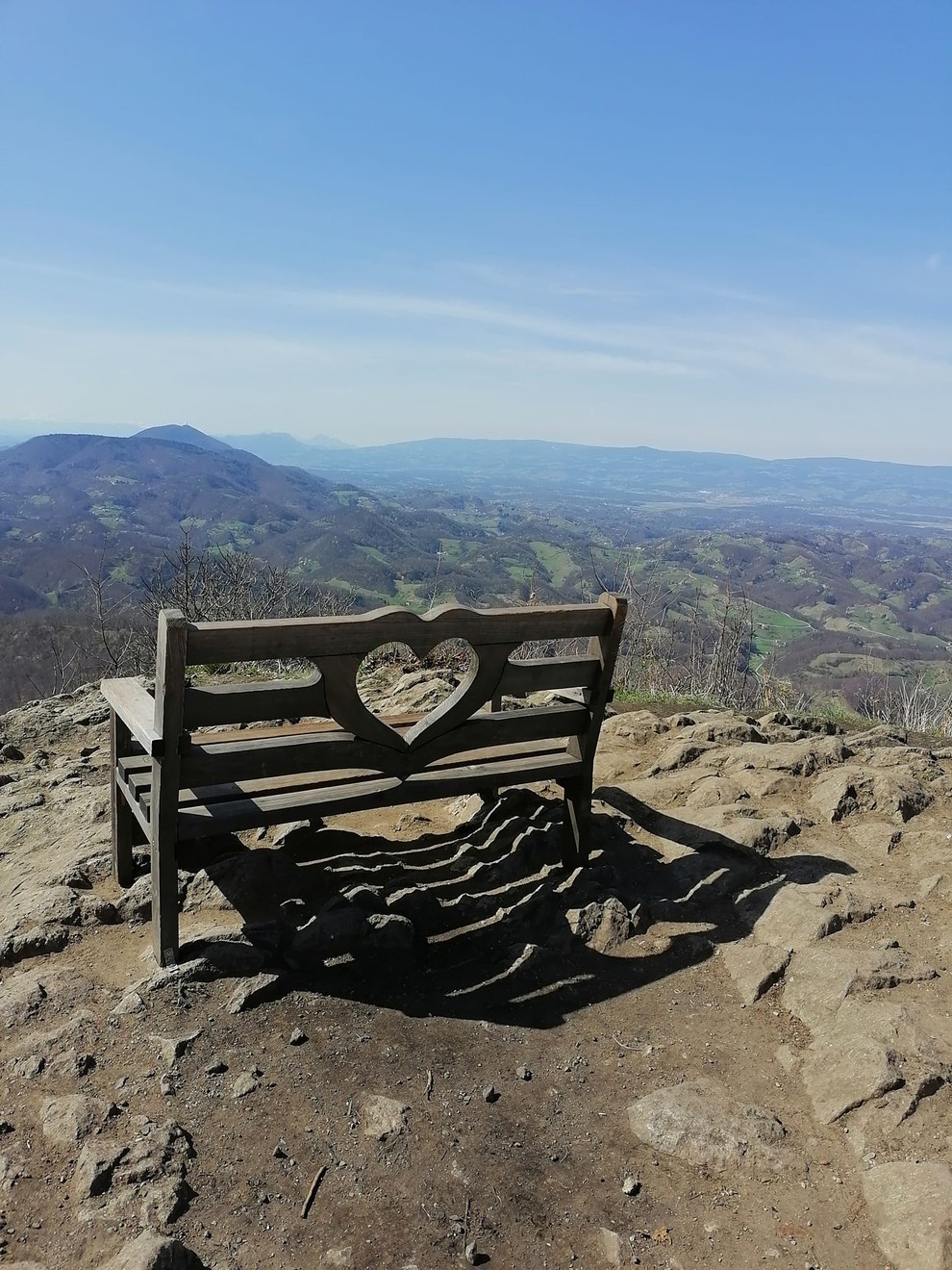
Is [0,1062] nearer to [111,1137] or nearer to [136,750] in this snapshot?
[111,1137]

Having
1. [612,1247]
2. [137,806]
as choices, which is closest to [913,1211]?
[612,1247]

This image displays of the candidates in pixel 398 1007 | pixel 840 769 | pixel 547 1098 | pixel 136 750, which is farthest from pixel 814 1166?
pixel 136 750

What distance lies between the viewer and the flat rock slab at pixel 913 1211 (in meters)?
2.33

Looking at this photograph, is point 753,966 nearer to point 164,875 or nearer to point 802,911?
point 802,911

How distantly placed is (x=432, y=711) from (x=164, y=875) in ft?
4.69

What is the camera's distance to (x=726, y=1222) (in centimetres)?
256

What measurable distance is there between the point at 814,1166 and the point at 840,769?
11.3ft

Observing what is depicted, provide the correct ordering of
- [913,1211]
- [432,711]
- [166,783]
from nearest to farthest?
[913,1211], [166,783], [432,711]

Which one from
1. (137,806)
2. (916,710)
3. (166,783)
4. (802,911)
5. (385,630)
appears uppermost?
(385,630)

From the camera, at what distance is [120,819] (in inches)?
176

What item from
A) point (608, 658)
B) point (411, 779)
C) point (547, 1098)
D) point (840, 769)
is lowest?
point (547, 1098)

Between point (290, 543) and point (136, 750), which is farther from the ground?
point (136, 750)

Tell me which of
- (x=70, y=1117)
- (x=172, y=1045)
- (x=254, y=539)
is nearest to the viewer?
(x=70, y=1117)

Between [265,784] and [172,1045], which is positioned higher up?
[265,784]
